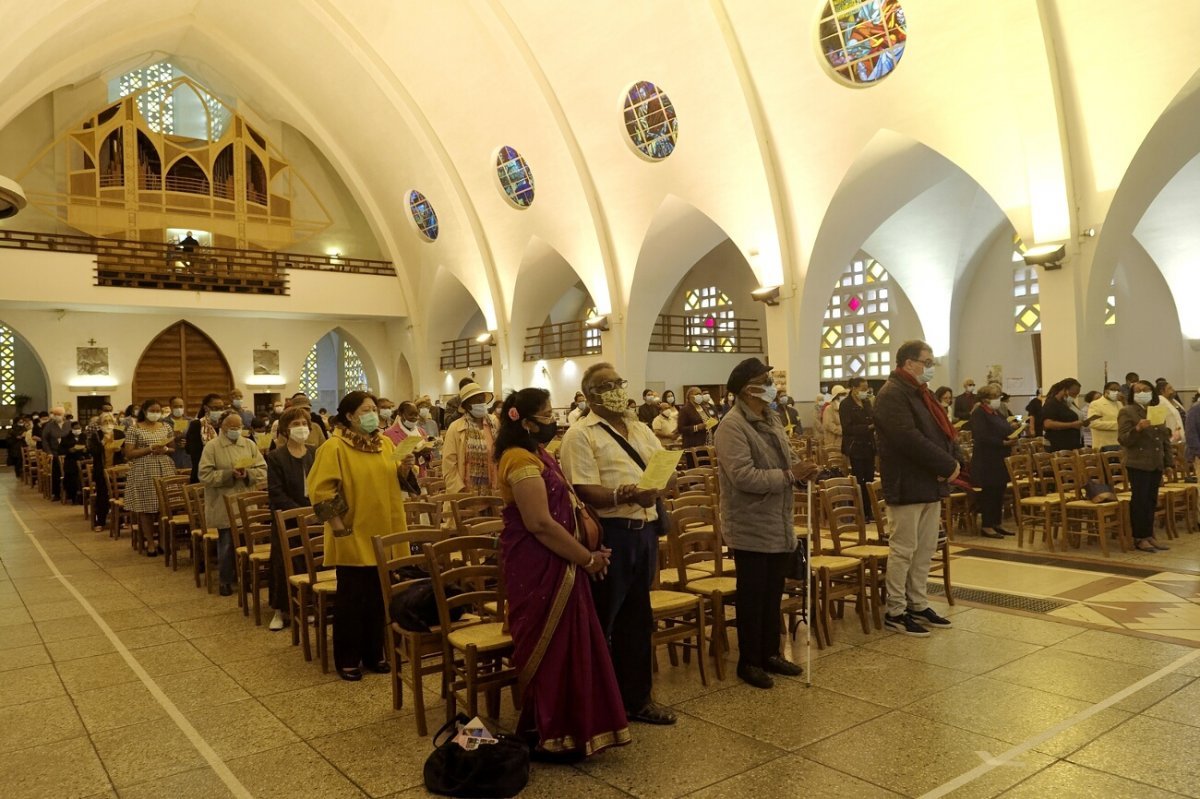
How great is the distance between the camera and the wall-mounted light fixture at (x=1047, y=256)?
38.6ft

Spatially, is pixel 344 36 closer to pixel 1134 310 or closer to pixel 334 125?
pixel 334 125

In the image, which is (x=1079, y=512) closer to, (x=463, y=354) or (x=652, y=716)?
(x=652, y=716)

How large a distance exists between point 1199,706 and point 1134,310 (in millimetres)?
16584

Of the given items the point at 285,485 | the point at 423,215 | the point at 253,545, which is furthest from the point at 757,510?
the point at 423,215

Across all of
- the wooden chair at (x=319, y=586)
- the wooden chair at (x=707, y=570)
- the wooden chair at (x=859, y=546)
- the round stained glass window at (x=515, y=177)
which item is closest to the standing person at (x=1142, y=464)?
the wooden chair at (x=859, y=546)

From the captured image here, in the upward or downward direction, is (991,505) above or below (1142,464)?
below

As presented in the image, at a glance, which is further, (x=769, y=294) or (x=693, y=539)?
(x=769, y=294)

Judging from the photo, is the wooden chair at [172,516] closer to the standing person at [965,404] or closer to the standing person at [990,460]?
the standing person at [990,460]

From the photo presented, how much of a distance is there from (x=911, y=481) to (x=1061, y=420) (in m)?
5.49

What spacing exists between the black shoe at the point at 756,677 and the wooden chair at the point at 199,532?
14.9 ft

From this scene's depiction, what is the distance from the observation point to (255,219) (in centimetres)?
2319

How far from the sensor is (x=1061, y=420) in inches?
375

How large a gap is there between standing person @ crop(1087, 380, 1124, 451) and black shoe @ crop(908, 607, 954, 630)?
5.10m

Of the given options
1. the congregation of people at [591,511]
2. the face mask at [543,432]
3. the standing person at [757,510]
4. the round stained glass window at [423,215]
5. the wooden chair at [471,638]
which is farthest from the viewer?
the round stained glass window at [423,215]
